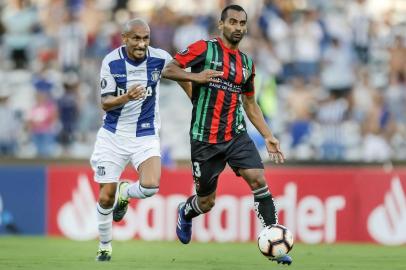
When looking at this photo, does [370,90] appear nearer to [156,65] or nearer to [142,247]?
[142,247]

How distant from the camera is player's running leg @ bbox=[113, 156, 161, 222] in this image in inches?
431

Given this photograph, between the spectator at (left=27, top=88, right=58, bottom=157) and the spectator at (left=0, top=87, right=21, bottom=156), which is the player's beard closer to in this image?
the spectator at (left=27, top=88, right=58, bottom=157)

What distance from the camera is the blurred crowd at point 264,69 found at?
18.3m

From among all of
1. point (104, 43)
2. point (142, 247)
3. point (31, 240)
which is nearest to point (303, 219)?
point (142, 247)

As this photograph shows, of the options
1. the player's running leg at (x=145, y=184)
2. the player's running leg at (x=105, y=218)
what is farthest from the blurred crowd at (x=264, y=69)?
the player's running leg at (x=105, y=218)

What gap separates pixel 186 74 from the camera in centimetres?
1045

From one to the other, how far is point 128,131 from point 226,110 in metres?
1.10

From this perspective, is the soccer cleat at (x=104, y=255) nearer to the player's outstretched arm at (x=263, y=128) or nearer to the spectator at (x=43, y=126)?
the player's outstretched arm at (x=263, y=128)

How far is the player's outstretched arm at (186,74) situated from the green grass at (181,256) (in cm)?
182

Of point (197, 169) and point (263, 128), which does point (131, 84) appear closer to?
point (197, 169)

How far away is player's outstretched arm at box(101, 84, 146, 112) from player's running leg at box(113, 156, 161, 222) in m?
0.76

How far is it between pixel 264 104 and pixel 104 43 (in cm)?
392

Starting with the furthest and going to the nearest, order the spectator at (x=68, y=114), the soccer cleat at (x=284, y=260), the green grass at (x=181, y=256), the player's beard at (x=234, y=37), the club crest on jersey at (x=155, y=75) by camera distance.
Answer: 1. the spectator at (x=68, y=114)
2. the club crest on jersey at (x=155, y=75)
3. the green grass at (x=181, y=256)
4. the player's beard at (x=234, y=37)
5. the soccer cleat at (x=284, y=260)

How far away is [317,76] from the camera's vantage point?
1933cm
